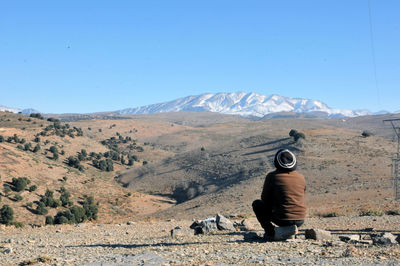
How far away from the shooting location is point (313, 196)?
3006cm

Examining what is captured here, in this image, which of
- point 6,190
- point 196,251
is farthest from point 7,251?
point 6,190

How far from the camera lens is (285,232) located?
791 cm

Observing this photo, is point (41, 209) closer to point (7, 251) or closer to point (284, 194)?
point (7, 251)

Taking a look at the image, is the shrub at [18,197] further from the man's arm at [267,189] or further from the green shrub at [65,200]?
the man's arm at [267,189]

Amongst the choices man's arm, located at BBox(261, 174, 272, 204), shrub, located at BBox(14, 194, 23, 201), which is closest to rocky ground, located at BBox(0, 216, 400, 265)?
man's arm, located at BBox(261, 174, 272, 204)

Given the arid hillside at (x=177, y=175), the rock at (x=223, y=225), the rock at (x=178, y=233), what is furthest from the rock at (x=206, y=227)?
the arid hillside at (x=177, y=175)

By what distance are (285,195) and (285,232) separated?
3.08 ft

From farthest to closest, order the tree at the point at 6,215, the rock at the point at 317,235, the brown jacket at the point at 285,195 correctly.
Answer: the tree at the point at 6,215 → the rock at the point at 317,235 → the brown jacket at the point at 285,195

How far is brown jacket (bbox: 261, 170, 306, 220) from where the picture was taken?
7547mm

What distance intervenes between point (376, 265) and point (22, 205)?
33453 millimetres

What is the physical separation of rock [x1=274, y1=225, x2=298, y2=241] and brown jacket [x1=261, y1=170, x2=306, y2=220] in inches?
12.2

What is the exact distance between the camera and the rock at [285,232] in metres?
7.87

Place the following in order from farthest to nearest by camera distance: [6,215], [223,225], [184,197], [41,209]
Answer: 1. [184,197]
2. [41,209]
3. [6,215]
4. [223,225]

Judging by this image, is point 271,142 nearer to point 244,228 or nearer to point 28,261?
point 244,228
